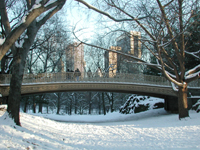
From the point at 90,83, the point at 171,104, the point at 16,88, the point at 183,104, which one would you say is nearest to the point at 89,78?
the point at 90,83

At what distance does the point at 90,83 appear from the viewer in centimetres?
1714

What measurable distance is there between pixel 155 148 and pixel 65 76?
12.7 metres

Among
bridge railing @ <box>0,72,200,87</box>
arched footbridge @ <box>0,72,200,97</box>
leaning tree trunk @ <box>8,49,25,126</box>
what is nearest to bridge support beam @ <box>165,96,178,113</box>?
arched footbridge @ <box>0,72,200,97</box>

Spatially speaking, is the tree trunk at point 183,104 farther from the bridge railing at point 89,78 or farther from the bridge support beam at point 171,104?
the bridge support beam at point 171,104

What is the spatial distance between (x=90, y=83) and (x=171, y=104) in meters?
9.65

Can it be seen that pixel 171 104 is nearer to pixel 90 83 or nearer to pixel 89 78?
pixel 90 83

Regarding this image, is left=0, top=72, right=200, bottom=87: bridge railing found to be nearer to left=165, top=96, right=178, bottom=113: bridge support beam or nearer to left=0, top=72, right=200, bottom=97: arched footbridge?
left=0, top=72, right=200, bottom=97: arched footbridge

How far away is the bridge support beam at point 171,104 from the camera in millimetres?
19822

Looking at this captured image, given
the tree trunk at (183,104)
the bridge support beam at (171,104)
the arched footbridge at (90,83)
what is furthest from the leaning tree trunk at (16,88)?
the bridge support beam at (171,104)

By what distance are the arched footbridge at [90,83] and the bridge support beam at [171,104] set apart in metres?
2.31

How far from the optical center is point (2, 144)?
4172 mm

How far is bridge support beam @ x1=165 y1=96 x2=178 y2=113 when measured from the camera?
65.0 ft

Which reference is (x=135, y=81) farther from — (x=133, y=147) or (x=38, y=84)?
(x=133, y=147)

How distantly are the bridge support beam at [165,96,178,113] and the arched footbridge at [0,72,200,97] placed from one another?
91.1 inches
